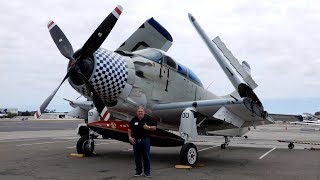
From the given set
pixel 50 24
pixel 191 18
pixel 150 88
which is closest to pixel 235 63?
pixel 191 18

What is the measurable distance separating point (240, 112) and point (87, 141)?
4933mm

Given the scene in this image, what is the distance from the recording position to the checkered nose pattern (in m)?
9.74

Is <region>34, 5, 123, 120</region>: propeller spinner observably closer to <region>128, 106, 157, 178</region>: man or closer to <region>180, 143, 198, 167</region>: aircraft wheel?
<region>128, 106, 157, 178</region>: man

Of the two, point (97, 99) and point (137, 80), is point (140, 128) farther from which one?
point (137, 80)

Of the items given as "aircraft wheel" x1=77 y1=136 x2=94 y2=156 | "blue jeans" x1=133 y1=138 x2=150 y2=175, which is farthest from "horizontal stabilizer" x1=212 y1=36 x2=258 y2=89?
"aircraft wheel" x1=77 y1=136 x2=94 y2=156

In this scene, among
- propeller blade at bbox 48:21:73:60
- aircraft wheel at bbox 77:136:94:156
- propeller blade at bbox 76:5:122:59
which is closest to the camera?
propeller blade at bbox 76:5:122:59

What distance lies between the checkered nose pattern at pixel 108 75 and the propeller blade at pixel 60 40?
70cm

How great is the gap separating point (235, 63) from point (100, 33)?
359 cm

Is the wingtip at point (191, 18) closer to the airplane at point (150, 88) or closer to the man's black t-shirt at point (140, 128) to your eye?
the airplane at point (150, 88)

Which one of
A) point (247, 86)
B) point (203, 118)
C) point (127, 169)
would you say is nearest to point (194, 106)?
point (203, 118)

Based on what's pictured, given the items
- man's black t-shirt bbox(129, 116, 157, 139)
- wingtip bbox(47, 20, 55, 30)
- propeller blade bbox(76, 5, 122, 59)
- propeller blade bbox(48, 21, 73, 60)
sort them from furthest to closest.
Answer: wingtip bbox(47, 20, 55, 30) → propeller blade bbox(48, 21, 73, 60) → propeller blade bbox(76, 5, 122, 59) → man's black t-shirt bbox(129, 116, 157, 139)

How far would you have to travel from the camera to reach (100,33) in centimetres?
966

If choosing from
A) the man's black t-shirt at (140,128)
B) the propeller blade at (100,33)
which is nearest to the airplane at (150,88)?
the propeller blade at (100,33)

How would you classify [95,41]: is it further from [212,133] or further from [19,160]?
[212,133]
